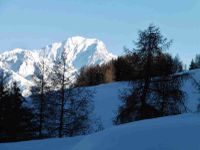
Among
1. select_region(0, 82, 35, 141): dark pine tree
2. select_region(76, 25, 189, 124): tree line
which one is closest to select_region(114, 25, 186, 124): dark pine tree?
select_region(76, 25, 189, 124): tree line

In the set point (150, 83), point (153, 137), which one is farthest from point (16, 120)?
point (153, 137)

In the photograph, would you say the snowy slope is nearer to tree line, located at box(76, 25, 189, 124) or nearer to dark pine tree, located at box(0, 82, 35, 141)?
dark pine tree, located at box(0, 82, 35, 141)

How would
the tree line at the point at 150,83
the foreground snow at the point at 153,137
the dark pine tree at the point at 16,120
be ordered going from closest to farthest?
the foreground snow at the point at 153,137, the tree line at the point at 150,83, the dark pine tree at the point at 16,120

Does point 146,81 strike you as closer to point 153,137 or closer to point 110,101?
point 153,137

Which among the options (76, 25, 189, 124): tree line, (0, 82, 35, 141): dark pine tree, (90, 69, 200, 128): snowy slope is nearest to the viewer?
(76, 25, 189, 124): tree line

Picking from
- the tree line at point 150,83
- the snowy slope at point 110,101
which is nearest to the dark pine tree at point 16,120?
the snowy slope at point 110,101

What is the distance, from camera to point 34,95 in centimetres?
3241

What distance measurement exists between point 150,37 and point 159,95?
11.1 ft

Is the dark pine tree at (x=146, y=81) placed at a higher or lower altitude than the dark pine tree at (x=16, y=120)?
higher

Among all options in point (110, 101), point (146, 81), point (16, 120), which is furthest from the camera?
point (110, 101)

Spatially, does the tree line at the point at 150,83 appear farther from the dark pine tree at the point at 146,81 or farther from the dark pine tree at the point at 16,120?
the dark pine tree at the point at 16,120

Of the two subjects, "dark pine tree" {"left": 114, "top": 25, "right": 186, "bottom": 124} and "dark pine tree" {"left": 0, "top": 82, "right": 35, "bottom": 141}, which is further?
"dark pine tree" {"left": 0, "top": 82, "right": 35, "bottom": 141}

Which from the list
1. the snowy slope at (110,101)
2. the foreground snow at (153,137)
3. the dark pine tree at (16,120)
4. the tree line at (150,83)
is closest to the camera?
the foreground snow at (153,137)

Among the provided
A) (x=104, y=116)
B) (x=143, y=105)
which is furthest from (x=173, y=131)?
(x=104, y=116)
